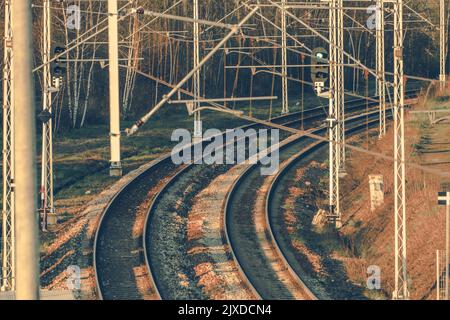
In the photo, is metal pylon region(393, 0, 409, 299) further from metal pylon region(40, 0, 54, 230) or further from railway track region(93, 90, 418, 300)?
metal pylon region(40, 0, 54, 230)

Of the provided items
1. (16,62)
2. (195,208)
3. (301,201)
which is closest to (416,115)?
(301,201)

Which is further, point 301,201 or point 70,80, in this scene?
point 70,80

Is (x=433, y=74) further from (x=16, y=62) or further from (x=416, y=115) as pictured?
(x=16, y=62)

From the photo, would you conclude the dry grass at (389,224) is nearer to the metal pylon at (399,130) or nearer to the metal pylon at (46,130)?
the metal pylon at (399,130)

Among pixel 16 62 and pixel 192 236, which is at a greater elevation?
pixel 16 62

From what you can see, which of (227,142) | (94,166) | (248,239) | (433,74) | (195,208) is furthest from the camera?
(433,74)

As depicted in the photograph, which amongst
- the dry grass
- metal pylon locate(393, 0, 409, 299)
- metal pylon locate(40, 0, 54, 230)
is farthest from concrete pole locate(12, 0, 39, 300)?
metal pylon locate(40, 0, 54, 230)

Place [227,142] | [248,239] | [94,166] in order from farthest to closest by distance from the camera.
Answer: [227,142] < [94,166] < [248,239]
